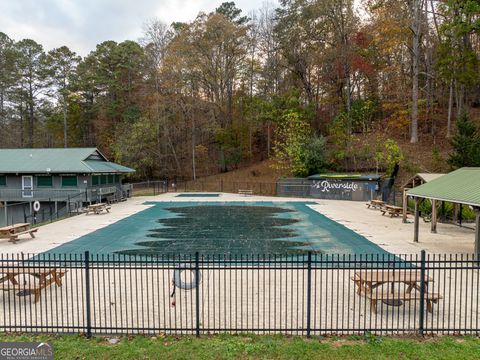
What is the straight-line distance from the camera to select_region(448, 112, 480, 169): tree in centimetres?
2594

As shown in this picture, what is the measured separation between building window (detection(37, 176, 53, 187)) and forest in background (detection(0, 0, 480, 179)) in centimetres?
1567

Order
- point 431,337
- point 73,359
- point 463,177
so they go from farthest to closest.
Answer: point 463,177, point 431,337, point 73,359

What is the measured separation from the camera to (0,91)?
51.2 meters

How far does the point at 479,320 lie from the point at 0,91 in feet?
201

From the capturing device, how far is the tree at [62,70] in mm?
54031

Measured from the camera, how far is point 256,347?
20.2 feet

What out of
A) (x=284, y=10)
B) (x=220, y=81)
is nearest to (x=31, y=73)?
(x=220, y=81)

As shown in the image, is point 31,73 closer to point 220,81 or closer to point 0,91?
point 0,91

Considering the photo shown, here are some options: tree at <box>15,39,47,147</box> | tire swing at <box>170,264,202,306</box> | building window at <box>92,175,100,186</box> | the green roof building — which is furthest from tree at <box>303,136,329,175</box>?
tree at <box>15,39,47,147</box>

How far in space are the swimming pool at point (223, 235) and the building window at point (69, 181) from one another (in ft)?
27.2

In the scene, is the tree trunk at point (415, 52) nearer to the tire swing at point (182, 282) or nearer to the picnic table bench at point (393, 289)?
the picnic table bench at point (393, 289)

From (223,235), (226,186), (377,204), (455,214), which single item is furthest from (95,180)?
(455,214)

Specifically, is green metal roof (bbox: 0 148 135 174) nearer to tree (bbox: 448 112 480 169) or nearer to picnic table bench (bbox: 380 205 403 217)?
picnic table bench (bbox: 380 205 403 217)

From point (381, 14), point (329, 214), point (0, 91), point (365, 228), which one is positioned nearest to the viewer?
point (365, 228)
